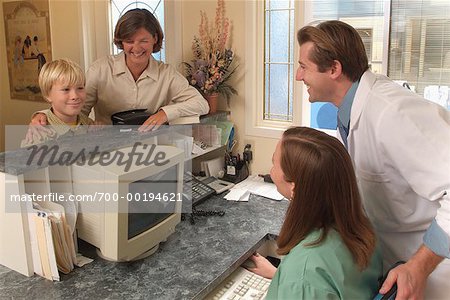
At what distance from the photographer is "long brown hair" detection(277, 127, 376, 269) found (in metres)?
1.21

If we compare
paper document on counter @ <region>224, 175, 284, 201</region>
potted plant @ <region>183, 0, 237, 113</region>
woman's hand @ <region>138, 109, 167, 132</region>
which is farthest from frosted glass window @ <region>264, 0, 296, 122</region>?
woman's hand @ <region>138, 109, 167, 132</region>

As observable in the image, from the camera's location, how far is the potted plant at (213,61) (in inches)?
102

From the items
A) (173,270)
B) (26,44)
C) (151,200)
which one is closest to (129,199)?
(151,200)

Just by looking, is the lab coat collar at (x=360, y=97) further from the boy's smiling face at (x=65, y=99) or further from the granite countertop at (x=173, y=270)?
the boy's smiling face at (x=65, y=99)

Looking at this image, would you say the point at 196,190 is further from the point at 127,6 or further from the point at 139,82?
the point at 127,6

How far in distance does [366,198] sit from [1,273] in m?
1.28

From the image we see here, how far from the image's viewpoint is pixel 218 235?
1.94 meters

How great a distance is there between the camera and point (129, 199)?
5.19 feet

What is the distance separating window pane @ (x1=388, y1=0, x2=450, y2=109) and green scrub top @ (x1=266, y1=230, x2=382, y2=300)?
4.41 feet

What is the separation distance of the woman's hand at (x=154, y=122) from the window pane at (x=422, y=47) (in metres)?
1.18

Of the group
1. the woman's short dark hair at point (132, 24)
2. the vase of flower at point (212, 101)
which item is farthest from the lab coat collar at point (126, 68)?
the vase of flower at point (212, 101)

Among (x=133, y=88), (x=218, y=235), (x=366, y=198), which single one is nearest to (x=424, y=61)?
(x=366, y=198)

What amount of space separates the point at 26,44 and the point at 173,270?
2.72 m

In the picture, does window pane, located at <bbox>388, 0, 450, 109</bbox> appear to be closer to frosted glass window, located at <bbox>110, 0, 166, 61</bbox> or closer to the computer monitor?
the computer monitor
